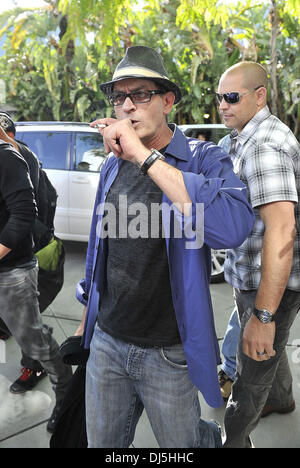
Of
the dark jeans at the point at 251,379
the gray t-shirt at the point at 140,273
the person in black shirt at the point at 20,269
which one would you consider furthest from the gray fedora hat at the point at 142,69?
the dark jeans at the point at 251,379

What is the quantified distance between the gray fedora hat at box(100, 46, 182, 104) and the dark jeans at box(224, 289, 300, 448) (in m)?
1.25

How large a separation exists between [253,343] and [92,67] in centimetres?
1422

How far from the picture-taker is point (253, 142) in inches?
87.5

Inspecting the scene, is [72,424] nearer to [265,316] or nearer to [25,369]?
[265,316]

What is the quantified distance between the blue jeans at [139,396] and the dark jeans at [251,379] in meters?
0.40

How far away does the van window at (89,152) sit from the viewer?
6.17m

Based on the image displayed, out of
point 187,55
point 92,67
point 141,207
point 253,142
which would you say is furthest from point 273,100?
point 141,207

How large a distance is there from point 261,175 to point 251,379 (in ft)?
3.59

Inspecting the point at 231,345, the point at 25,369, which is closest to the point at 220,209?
the point at 231,345

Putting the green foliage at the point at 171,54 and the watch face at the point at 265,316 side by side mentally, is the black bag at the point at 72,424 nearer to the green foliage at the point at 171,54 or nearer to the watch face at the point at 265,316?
the watch face at the point at 265,316

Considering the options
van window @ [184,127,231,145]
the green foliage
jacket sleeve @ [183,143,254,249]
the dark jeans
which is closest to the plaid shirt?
the dark jeans

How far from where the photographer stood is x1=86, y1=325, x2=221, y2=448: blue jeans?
1.70 m

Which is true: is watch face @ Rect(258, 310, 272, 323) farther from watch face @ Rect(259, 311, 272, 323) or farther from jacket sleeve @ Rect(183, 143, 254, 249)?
jacket sleeve @ Rect(183, 143, 254, 249)
